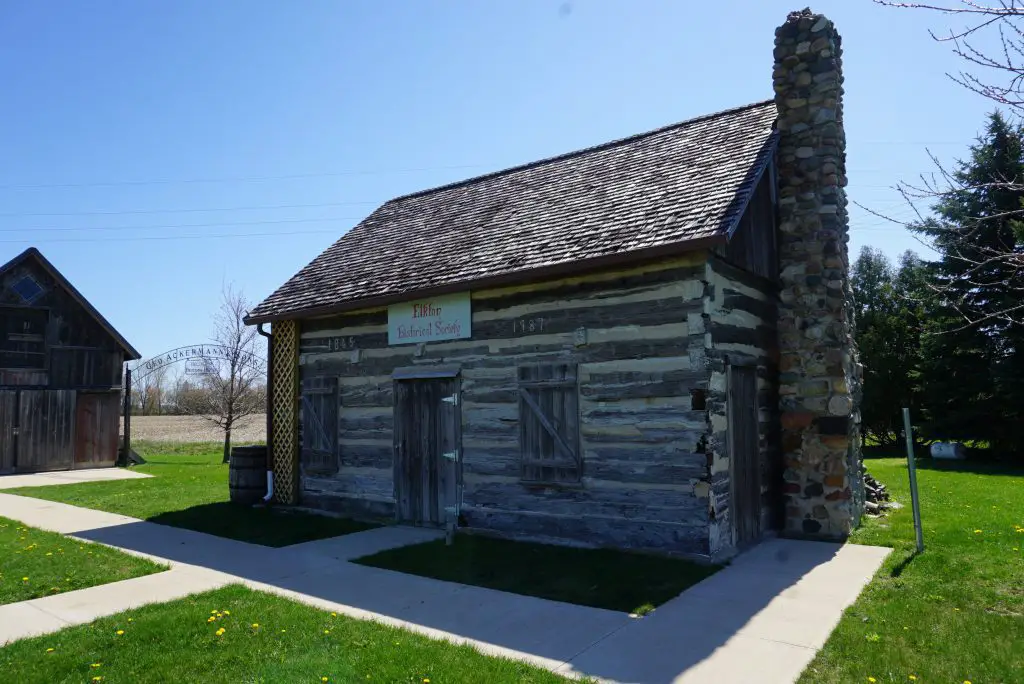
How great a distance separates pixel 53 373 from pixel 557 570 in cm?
1933

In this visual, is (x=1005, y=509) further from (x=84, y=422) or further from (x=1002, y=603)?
(x=84, y=422)

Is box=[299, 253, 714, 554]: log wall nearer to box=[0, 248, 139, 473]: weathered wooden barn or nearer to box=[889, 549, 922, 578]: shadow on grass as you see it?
box=[889, 549, 922, 578]: shadow on grass

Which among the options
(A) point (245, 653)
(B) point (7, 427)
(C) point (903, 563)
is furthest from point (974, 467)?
(B) point (7, 427)

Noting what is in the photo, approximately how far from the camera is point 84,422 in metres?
21.0

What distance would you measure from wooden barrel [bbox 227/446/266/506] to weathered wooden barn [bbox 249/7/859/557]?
493 millimetres

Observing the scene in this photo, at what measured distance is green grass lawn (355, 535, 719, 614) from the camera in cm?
636

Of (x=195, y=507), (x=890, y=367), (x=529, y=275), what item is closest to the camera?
(x=529, y=275)

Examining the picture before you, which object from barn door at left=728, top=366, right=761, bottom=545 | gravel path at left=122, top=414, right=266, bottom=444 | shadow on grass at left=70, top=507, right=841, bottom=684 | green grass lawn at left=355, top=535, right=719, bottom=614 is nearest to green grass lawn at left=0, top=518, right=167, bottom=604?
shadow on grass at left=70, top=507, right=841, bottom=684

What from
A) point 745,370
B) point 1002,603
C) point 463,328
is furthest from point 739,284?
point 1002,603

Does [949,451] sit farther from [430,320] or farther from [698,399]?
[430,320]

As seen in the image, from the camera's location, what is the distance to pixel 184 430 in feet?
105

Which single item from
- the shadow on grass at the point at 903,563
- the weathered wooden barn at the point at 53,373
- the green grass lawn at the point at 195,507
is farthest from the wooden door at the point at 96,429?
the shadow on grass at the point at 903,563

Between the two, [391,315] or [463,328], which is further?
[391,315]

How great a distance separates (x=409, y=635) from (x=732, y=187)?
6177 millimetres
